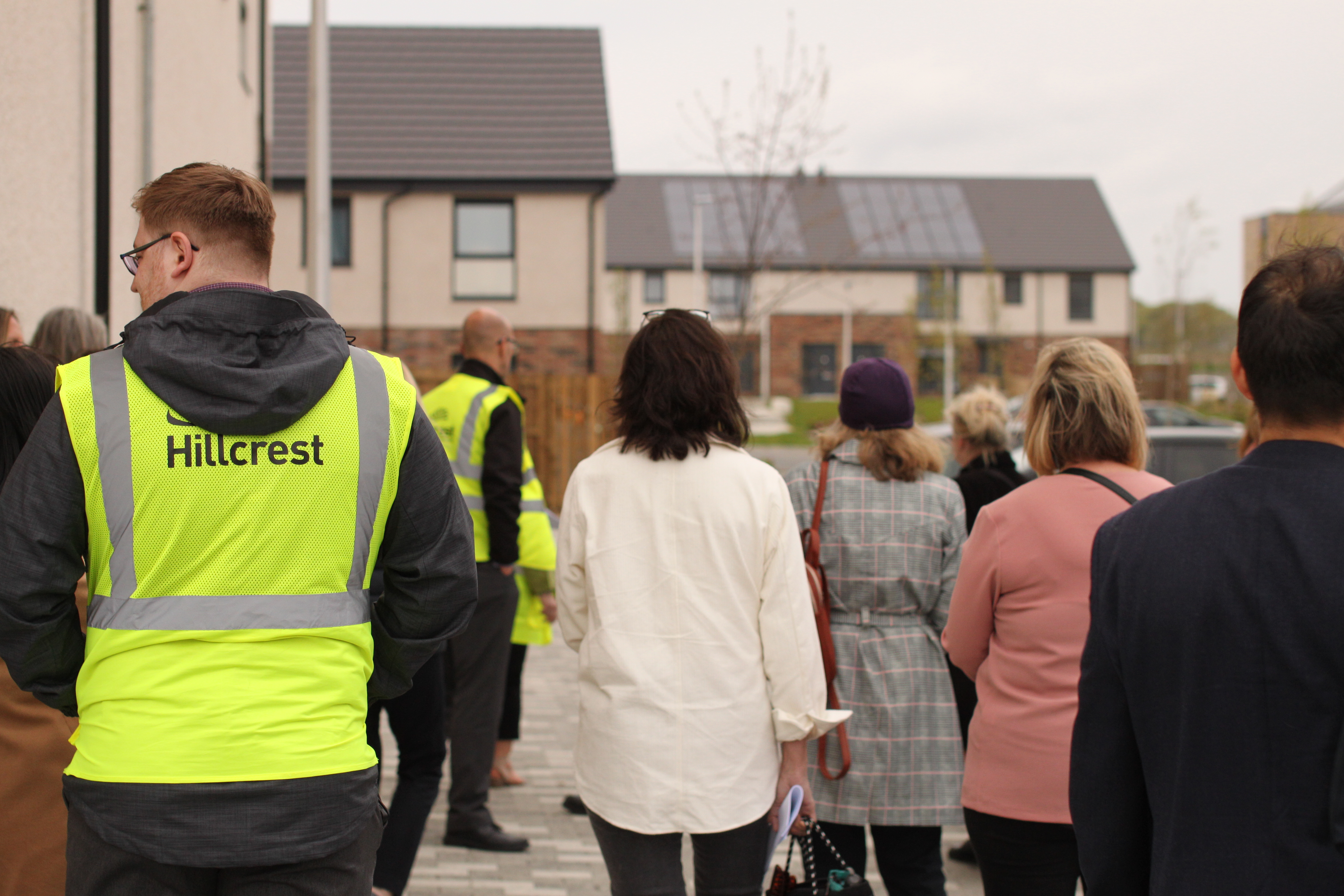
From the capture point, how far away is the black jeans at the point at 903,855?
3.35 metres

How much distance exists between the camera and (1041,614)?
2846 millimetres

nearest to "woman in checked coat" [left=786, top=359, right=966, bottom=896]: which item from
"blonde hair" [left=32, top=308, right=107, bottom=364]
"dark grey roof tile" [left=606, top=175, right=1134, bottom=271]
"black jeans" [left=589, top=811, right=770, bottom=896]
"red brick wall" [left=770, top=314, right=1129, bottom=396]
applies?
"black jeans" [left=589, top=811, right=770, bottom=896]

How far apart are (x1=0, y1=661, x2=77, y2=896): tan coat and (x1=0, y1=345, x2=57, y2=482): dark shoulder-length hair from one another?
0.47 meters

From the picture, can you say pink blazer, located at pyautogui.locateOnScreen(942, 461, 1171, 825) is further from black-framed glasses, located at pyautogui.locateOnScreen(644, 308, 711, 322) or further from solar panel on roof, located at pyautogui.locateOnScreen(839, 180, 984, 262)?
solar panel on roof, located at pyautogui.locateOnScreen(839, 180, 984, 262)

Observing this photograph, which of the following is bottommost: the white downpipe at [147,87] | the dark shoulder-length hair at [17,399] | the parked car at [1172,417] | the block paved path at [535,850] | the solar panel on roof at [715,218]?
the block paved path at [535,850]

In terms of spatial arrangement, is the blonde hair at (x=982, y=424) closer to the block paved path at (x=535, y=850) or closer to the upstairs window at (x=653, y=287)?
the block paved path at (x=535, y=850)

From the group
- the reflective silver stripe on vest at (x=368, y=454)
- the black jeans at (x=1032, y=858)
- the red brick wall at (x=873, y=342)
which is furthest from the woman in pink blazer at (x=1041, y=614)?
the red brick wall at (x=873, y=342)

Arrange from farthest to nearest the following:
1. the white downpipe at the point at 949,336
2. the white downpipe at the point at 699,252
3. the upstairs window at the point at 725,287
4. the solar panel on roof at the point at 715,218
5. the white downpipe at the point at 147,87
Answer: the white downpipe at the point at 949,336 < the white downpipe at the point at 699,252 < the solar panel on roof at the point at 715,218 < the upstairs window at the point at 725,287 < the white downpipe at the point at 147,87

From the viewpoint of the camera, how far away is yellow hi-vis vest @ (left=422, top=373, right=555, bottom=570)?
4.64 meters

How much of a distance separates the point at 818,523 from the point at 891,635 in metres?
0.41

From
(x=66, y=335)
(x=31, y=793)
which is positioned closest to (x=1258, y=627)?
(x=31, y=793)

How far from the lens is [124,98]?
21.4 feet

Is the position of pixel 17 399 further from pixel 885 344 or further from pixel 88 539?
pixel 885 344

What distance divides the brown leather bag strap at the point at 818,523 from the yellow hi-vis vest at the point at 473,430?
1595 millimetres
